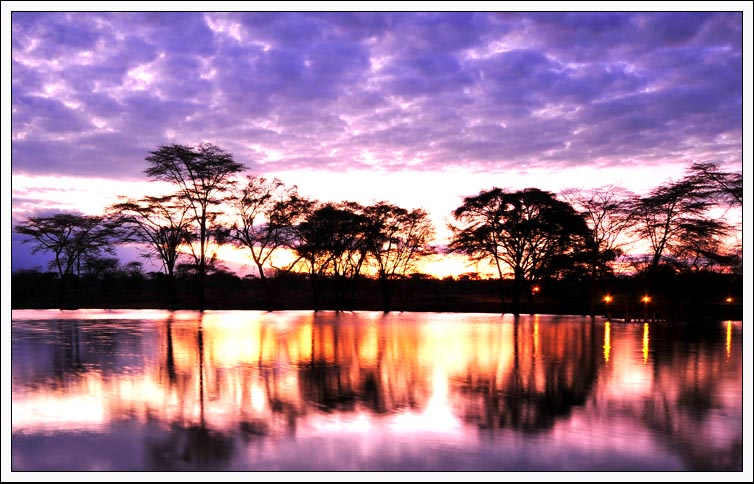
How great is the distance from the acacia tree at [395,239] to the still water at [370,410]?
102 ft

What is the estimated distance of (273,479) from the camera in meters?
4.52

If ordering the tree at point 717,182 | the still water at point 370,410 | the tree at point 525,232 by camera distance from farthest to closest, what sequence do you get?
the tree at point 525,232 → the tree at point 717,182 → the still water at point 370,410

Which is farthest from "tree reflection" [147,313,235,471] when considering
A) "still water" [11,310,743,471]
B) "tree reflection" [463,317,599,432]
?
"tree reflection" [463,317,599,432]

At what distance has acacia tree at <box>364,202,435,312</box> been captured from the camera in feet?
147

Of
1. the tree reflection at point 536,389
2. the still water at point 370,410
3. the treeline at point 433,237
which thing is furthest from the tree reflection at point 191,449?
the treeline at point 433,237

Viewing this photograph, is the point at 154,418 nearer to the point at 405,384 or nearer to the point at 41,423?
the point at 41,423

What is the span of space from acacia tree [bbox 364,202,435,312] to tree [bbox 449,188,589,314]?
16.2 ft

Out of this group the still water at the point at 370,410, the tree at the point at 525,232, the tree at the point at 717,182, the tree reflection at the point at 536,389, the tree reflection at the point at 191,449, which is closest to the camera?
the tree reflection at the point at 191,449

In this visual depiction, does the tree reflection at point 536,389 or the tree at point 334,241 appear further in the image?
the tree at point 334,241

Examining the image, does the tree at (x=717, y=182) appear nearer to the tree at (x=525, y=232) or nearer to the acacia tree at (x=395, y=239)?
the tree at (x=525, y=232)

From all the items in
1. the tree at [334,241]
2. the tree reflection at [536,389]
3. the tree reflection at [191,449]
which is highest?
the tree at [334,241]

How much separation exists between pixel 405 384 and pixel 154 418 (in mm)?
3796

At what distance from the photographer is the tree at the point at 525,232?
40.3 metres

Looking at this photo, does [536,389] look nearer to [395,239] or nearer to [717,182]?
[717,182]
